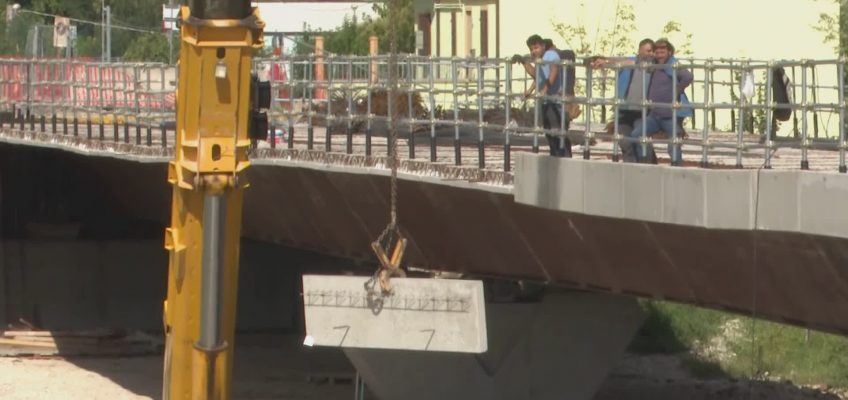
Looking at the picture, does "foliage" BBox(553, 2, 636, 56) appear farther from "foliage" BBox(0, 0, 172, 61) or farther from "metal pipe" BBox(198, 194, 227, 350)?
"foliage" BBox(0, 0, 172, 61)

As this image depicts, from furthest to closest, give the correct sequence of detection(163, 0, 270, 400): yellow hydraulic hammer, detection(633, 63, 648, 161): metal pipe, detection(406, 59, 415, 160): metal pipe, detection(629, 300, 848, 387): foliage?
detection(629, 300, 848, 387): foliage
detection(406, 59, 415, 160): metal pipe
detection(633, 63, 648, 161): metal pipe
detection(163, 0, 270, 400): yellow hydraulic hammer

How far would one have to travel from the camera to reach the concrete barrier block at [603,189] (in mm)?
15305

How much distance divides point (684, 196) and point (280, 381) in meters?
15.7

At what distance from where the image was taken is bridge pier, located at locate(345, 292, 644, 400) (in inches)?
912

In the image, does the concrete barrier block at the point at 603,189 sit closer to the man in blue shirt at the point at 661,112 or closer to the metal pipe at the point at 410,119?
the man in blue shirt at the point at 661,112

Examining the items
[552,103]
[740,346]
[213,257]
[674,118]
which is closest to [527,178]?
[552,103]

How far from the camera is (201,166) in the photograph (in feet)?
46.2

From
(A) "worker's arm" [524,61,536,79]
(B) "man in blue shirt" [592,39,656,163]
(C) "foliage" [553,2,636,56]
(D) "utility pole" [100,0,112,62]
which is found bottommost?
(B) "man in blue shirt" [592,39,656,163]

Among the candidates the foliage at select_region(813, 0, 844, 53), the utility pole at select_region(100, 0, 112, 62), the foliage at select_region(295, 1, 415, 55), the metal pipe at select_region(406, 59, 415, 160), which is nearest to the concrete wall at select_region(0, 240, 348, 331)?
the utility pole at select_region(100, 0, 112, 62)

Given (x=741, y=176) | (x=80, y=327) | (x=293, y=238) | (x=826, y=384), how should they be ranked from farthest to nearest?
(x=80, y=327)
(x=826, y=384)
(x=293, y=238)
(x=741, y=176)

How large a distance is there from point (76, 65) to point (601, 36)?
1303 centimetres

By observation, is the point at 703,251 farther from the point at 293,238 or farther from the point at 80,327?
the point at 80,327

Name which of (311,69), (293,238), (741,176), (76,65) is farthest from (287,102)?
(741,176)

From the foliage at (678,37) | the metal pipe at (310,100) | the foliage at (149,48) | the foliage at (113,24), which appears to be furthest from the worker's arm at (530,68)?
the foliage at (149,48)
